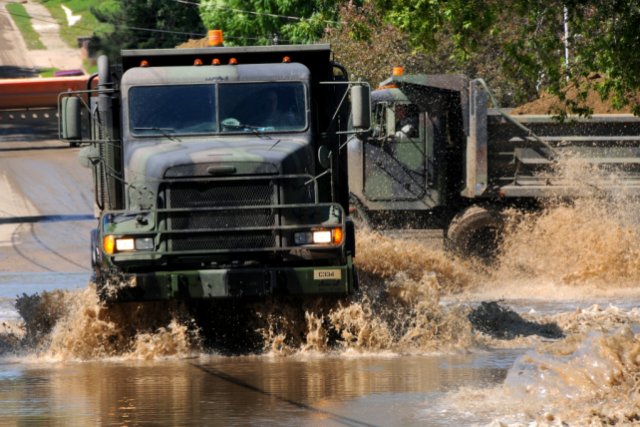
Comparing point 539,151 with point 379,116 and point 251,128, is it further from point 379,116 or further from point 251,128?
point 251,128

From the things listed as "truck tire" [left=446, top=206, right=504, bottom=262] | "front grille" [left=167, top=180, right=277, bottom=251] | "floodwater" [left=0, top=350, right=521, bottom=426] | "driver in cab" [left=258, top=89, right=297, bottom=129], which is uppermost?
"driver in cab" [left=258, top=89, right=297, bottom=129]

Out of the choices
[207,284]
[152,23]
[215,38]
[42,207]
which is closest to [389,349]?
[207,284]

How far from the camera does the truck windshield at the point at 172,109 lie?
8328 millimetres

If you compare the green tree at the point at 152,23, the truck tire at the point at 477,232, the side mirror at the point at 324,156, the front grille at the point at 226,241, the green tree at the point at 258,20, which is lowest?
the truck tire at the point at 477,232

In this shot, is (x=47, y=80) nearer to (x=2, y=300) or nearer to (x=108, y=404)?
(x=2, y=300)

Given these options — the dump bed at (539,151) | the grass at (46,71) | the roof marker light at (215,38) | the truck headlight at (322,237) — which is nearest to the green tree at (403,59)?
the dump bed at (539,151)

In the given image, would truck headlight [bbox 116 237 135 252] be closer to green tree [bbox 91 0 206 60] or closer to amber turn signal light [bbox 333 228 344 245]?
amber turn signal light [bbox 333 228 344 245]

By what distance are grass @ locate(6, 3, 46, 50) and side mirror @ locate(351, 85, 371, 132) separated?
63493 millimetres

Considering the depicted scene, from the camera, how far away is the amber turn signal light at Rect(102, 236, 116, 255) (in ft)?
24.2

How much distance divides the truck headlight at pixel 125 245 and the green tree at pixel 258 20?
2405 centimetres

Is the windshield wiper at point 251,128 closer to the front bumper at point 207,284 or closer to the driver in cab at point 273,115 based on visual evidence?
the driver in cab at point 273,115

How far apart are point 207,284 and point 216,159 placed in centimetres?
109

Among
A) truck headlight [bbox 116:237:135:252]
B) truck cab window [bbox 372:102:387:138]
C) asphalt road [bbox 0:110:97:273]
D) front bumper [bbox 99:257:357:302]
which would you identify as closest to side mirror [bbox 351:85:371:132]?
front bumper [bbox 99:257:357:302]

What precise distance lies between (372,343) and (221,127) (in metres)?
2.49
